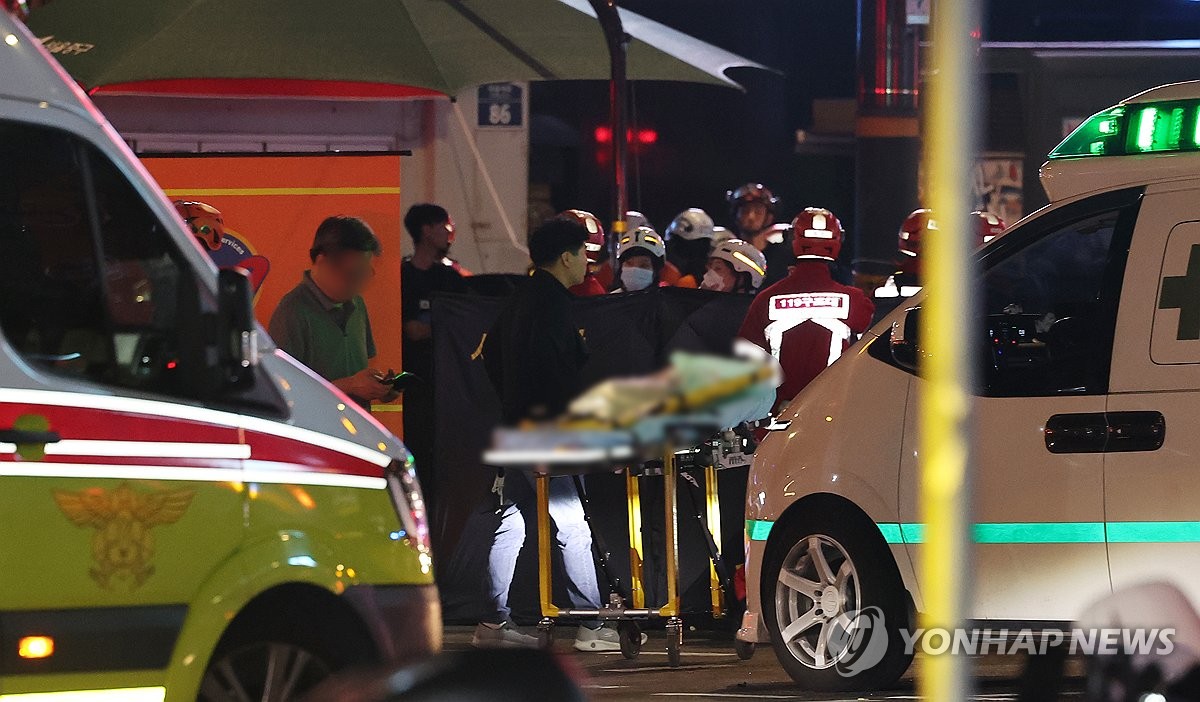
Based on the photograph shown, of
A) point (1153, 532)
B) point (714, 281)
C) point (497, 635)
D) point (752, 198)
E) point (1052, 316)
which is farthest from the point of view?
point (752, 198)

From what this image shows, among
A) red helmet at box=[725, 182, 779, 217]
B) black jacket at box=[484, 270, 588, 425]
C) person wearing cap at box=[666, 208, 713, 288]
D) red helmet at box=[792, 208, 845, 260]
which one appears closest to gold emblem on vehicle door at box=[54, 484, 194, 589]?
black jacket at box=[484, 270, 588, 425]

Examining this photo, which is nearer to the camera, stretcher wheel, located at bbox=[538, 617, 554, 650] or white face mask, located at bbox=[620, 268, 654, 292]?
stretcher wheel, located at bbox=[538, 617, 554, 650]

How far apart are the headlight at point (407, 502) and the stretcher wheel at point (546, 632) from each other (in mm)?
3649

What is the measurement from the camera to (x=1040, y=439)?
7.71m

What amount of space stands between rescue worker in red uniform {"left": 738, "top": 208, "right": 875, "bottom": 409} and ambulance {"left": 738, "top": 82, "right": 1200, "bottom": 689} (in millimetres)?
1502

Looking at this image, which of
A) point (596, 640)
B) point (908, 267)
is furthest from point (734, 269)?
point (596, 640)

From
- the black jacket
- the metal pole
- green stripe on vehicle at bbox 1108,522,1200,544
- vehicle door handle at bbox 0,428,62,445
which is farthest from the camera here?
the black jacket

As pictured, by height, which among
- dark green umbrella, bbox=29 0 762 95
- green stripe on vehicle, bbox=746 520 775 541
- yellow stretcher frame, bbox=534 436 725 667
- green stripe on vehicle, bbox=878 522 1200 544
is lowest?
yellow stretcher frame, bbox=534 436 725 667

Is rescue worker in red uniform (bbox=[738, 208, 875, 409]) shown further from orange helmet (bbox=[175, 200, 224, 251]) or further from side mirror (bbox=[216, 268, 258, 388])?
side mirror (bbox=[216, 268, 258, 388])

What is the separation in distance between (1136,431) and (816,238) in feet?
11.2

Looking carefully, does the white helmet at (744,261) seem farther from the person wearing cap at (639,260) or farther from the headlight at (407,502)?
the headlight at (407,502)

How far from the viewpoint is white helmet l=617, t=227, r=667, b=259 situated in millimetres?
13930

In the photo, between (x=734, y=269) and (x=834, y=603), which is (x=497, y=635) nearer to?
(x=834, y=603)

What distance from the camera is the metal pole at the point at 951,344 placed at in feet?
12.8
